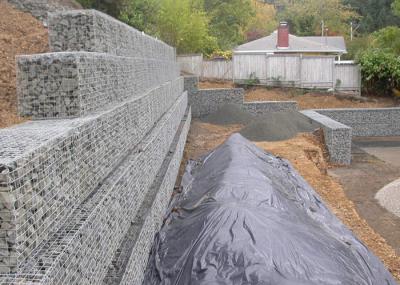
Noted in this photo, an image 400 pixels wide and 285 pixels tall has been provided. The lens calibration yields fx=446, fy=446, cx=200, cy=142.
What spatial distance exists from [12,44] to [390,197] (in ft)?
26.6

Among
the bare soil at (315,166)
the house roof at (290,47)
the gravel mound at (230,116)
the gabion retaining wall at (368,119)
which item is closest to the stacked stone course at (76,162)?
the bare soil at (315,166)

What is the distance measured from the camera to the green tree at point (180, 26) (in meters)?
→ 25.4

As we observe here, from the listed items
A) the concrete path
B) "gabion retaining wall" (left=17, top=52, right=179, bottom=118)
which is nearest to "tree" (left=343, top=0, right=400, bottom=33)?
the concrete path

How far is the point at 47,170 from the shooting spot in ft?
7.94

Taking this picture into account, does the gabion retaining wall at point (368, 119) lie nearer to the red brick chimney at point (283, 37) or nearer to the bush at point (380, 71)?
the bush at point (380, 71)

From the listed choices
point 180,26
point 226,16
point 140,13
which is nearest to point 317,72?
point 180,26

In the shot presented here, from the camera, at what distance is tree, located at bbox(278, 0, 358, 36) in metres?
50.8

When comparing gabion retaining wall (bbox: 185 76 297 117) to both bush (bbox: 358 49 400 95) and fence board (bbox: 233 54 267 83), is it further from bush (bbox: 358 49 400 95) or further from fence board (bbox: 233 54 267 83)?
bush (bbox: 358 49 400 95)

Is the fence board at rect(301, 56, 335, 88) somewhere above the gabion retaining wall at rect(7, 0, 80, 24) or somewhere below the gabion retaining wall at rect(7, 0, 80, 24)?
below

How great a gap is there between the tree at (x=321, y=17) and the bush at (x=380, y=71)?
102 ft

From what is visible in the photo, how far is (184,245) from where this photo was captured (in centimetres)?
454

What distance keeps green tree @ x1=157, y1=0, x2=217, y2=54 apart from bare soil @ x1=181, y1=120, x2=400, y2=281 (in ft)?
29.5

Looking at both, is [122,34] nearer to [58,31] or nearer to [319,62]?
[58,31]

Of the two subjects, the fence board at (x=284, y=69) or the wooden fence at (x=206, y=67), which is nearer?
the fence board at (x=284, y=69)
